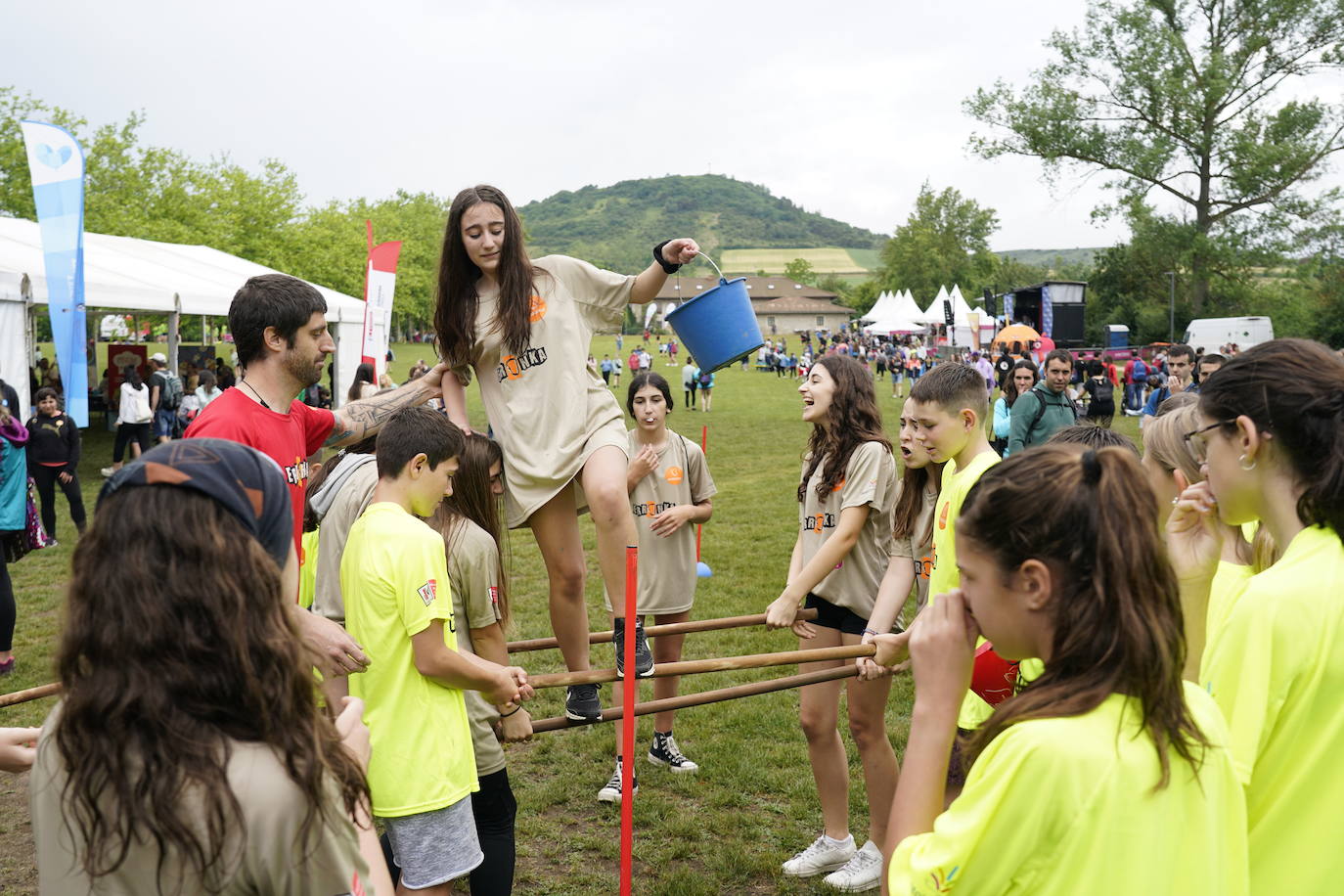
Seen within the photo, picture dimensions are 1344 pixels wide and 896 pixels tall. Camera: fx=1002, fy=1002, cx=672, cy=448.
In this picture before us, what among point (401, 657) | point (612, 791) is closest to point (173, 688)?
point (401, 657)

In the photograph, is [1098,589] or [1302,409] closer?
[1098,589]

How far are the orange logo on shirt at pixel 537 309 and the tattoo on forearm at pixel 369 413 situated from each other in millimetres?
585

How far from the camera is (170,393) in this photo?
18.2 meters

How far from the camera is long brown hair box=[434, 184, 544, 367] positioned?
13.4 feet

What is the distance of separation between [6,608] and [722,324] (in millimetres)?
5855

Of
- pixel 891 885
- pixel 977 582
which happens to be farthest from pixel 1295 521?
pixel 891 885

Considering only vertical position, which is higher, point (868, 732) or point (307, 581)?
point (307, 581)

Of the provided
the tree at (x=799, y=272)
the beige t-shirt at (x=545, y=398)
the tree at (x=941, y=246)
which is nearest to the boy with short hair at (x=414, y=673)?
the beige t-shirt at (x=545, y=398)

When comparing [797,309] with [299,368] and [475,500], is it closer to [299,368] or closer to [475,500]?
[475,500]

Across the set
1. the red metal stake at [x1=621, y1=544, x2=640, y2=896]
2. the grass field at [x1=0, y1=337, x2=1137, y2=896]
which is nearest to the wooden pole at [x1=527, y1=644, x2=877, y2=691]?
the red metal stake at [x1=621, y1=544, x2=640, y2=896]

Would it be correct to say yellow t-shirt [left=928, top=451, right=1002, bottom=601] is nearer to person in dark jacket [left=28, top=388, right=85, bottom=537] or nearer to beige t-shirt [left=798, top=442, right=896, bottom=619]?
beige t-shirt [left=798, top=442, right=896, bottom=619]

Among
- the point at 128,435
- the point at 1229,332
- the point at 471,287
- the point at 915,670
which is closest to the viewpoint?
the point at 915,670

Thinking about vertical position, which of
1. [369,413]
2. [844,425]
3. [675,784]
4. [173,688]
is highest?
[369,413]

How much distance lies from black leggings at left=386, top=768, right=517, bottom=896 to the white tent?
6.45m
